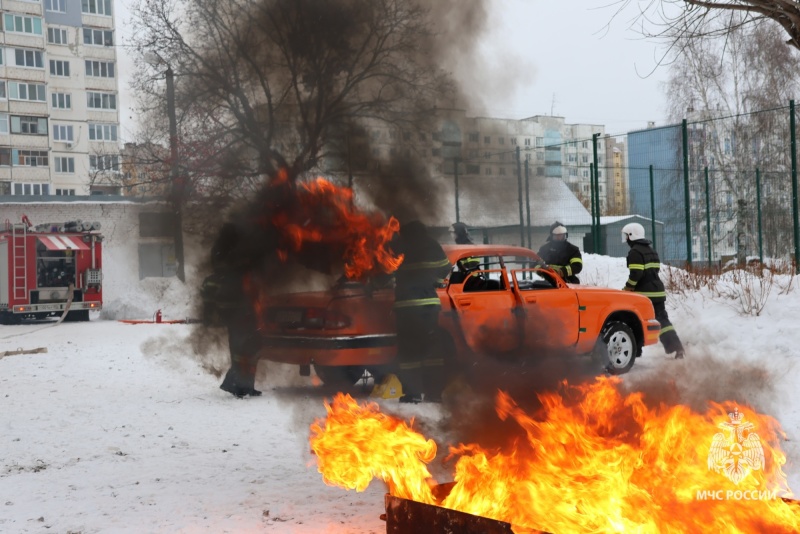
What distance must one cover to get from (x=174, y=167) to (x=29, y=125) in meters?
60.8

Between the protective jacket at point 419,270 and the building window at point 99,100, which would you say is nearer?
the protective jacket at point 419,270

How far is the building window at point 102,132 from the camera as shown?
62.8 m

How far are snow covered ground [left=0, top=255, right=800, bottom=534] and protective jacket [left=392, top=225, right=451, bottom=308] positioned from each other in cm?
95

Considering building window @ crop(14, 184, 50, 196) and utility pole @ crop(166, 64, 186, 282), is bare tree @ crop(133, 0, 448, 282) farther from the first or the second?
building window @ crop(14, 184, 50, 196)

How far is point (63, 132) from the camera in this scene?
62.1 metres

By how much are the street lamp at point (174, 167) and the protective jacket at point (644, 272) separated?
6060 mm

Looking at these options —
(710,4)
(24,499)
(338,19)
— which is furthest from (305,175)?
(710,4)

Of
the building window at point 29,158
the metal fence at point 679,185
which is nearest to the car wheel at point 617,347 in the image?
the metal fence at point 679,185

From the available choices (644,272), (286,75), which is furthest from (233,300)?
(644,272)

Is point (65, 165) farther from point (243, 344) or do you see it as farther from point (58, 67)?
point (243, 344)

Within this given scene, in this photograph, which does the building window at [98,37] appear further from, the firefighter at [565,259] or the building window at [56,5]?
the firefighter at [565,259]

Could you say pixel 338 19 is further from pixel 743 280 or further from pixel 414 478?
pixel 743 280

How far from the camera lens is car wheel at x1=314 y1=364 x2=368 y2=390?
8038 millimetres

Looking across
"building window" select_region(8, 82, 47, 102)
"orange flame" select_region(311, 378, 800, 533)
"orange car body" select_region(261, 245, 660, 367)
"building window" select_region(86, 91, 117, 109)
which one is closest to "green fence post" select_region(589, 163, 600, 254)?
"orange car body" select_region(261, 245, 660, 367)
